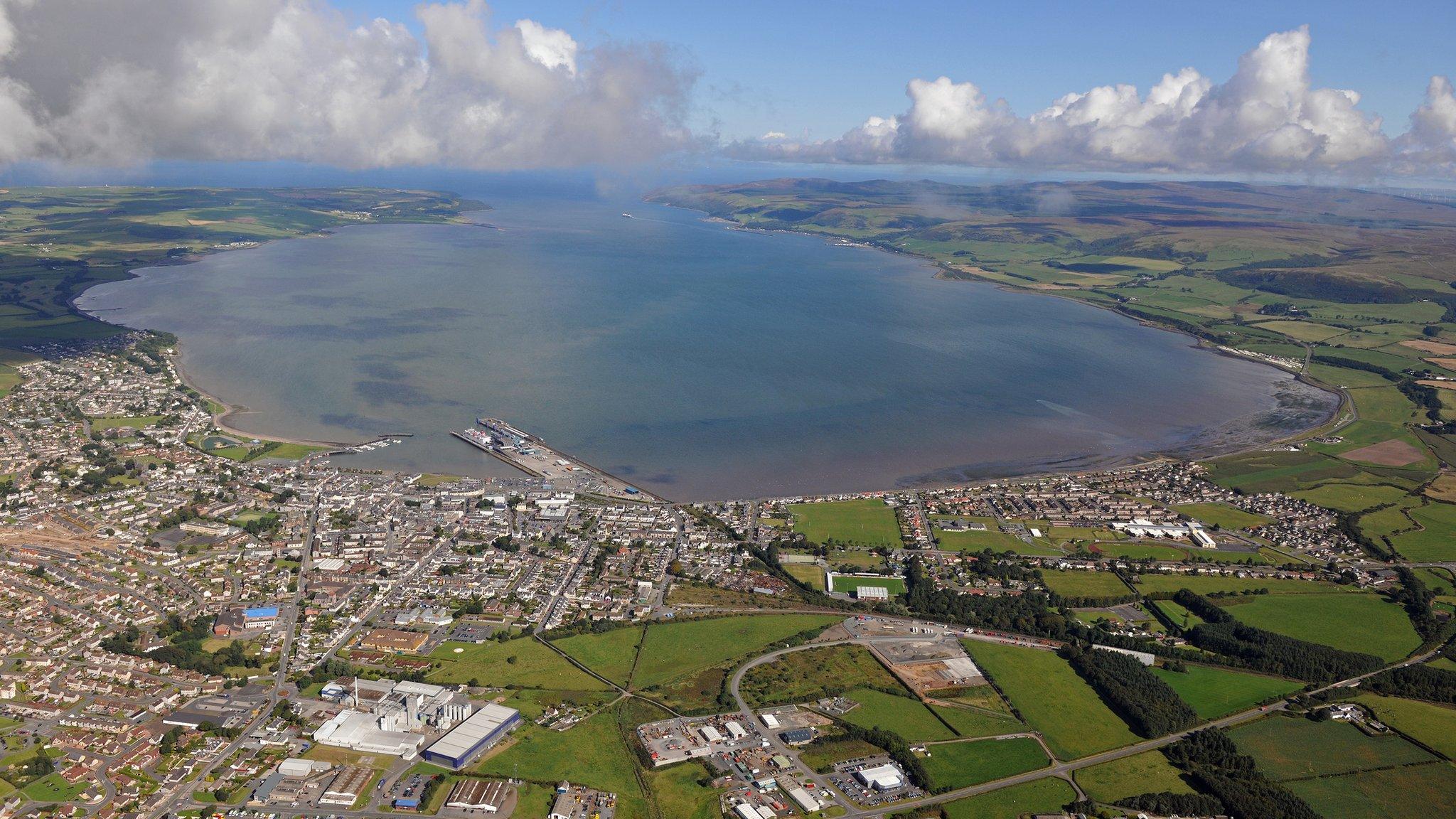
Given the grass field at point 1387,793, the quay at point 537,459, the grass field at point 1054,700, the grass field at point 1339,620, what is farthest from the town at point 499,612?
the grass field at point 1387,793

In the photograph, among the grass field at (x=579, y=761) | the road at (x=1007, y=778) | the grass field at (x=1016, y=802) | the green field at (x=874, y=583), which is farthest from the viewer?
the green field at (x=874, y=583)

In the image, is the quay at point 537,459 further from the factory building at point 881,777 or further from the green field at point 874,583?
the factory building at point 881,777

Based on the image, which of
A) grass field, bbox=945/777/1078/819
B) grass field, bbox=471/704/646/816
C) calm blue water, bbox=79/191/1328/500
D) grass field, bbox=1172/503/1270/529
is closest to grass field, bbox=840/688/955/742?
grass field, bbox=945/777/1078/819

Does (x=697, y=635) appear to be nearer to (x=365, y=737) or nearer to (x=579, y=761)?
(x=579, y=761)

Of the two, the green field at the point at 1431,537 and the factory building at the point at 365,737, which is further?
the green field at the point at 1431,537

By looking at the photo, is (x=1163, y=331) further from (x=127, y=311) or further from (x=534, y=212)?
(x=534, y=212)

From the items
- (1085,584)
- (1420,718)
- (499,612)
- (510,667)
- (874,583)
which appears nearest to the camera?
(1420,718)

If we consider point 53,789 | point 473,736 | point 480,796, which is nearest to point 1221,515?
point 473,736
